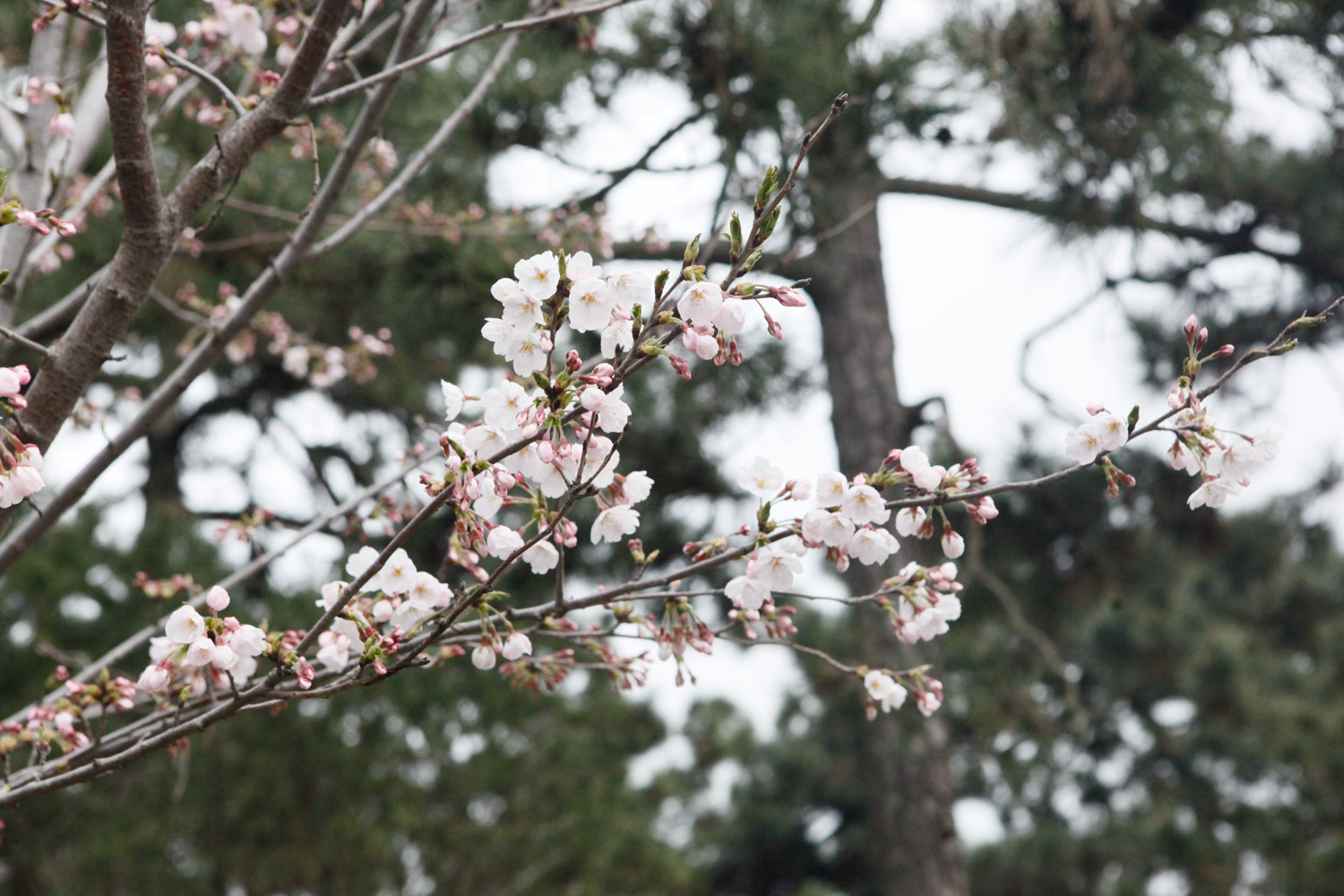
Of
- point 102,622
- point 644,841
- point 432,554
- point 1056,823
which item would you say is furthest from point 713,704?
point 102,622

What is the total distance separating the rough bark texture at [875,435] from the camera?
9.87ft

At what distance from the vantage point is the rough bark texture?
3.01 m

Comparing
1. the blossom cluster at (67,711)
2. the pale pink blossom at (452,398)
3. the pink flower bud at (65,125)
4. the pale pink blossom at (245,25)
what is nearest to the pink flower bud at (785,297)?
the pale pink blossom at (452,398)

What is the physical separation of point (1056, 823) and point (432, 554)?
193 inches

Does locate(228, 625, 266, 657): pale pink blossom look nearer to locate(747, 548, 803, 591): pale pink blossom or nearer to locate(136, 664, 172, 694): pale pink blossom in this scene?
locate(136, 664, 172, 694): pale pink blossom

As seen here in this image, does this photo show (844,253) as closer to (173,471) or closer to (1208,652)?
(173,471)

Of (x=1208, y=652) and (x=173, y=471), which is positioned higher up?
(x=173, y=471)

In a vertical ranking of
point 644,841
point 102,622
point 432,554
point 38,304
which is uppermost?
point 38,304

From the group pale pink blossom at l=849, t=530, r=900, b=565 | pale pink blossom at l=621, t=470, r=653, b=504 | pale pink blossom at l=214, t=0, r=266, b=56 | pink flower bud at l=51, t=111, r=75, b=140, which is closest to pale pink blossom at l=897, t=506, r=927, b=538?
pale pink blossom at l=849, t=530, r=900, b=565

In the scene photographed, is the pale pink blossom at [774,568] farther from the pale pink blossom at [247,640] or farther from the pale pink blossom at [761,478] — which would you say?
the pale pink blossom at [247,640]

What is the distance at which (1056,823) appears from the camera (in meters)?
7.04

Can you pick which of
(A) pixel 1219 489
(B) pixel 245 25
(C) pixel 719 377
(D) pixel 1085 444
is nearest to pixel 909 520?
(D) pixel 1085 444

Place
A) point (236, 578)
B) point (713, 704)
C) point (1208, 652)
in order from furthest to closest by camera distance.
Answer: point (713, 704) → point (1208, 652) → point (236, 578)

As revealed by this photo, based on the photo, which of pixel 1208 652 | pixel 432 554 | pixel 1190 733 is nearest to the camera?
pixel 432 554
